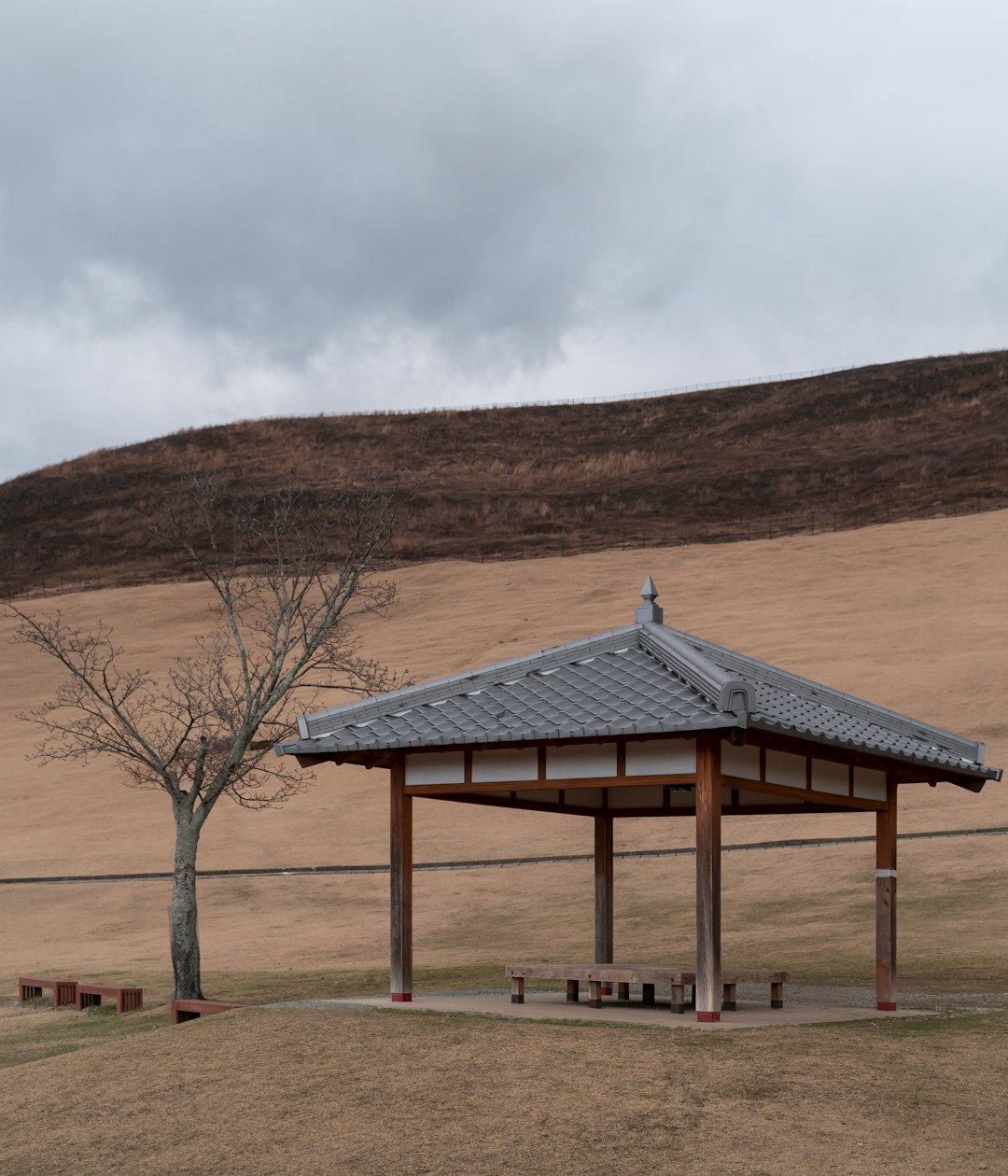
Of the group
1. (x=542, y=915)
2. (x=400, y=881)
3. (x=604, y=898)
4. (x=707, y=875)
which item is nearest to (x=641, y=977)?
(x=707, y=875)

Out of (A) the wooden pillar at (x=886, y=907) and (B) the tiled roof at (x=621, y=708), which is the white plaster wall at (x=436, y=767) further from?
(A) the wooden pillar at (x=886, y=907)

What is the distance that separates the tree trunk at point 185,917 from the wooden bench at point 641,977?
16.8ft

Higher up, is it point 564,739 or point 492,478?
point 492,478

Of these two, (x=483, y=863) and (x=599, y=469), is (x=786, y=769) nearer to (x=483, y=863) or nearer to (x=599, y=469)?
(x=483, y=863)

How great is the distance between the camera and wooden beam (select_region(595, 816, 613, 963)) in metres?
16.9

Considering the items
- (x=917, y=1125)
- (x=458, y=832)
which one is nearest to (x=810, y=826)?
(x=458, y=832)

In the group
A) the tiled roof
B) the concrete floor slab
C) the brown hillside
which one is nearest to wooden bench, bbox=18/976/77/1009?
the concrete floor slab

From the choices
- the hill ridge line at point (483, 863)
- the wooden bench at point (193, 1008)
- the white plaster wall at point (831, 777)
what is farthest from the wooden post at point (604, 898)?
the hill ridge line at point (483, 863)

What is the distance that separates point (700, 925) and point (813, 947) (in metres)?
9.36

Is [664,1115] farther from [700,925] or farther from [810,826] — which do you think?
[810,826]

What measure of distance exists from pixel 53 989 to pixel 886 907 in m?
10.9

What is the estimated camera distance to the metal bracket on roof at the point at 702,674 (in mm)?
11359

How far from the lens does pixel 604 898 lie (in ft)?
55.5

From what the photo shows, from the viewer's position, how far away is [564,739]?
40.1 ft
